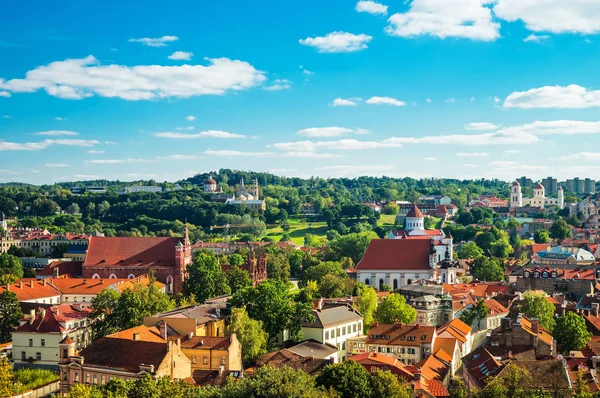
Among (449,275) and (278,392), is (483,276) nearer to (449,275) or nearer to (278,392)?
(449,275)

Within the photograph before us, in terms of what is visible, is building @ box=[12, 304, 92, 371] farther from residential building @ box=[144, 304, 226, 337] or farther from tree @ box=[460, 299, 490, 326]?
tree @ box=[460, 299, 490, 326]

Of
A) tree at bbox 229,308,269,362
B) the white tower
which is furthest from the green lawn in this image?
tree at bbox 229,308,269,362

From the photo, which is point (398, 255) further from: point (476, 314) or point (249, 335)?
point (249, 335)

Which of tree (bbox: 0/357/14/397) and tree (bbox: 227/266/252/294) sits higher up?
tree (bbox: 227/266/252/294)

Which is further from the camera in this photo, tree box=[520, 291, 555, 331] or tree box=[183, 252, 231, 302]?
tree box=[183, 252, 231, 302]

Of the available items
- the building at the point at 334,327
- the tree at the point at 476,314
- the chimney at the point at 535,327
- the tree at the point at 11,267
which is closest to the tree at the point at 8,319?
the building at the point at 334,327

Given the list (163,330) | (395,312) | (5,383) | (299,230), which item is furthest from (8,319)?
(299,230)

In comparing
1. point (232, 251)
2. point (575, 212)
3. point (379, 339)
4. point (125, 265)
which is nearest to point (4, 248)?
point (232, 251)
